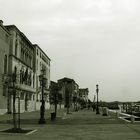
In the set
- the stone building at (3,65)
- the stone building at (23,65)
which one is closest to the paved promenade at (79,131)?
the stone building at (3,65)

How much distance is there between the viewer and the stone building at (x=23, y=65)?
205 feet

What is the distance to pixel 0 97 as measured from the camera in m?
54.3

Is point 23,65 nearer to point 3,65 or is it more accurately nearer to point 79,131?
point 3,65

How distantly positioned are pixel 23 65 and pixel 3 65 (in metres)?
15.4

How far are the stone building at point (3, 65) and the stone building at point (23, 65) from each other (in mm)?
1603

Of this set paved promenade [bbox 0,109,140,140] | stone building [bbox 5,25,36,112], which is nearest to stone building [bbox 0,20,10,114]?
stone building [bbox 5,25,36,112]

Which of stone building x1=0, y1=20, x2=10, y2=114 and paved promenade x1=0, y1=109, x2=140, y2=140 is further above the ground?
stone building x1=0, y1=20, x2=10, y2=114

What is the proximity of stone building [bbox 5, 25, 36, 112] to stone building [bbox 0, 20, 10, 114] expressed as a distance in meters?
1.60

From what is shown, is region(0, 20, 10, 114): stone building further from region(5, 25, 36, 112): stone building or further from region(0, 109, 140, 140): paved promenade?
region(0, 109, 140, 140): paved promenade

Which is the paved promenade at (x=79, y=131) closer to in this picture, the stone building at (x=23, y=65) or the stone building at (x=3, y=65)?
the stone building at (x=3, y=65)

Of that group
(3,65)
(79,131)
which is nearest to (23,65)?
(3,65)

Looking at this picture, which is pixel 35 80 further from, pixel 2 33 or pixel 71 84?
pixel 71 84

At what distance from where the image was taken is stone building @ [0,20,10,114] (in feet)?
182

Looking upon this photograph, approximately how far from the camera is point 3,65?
186ft
